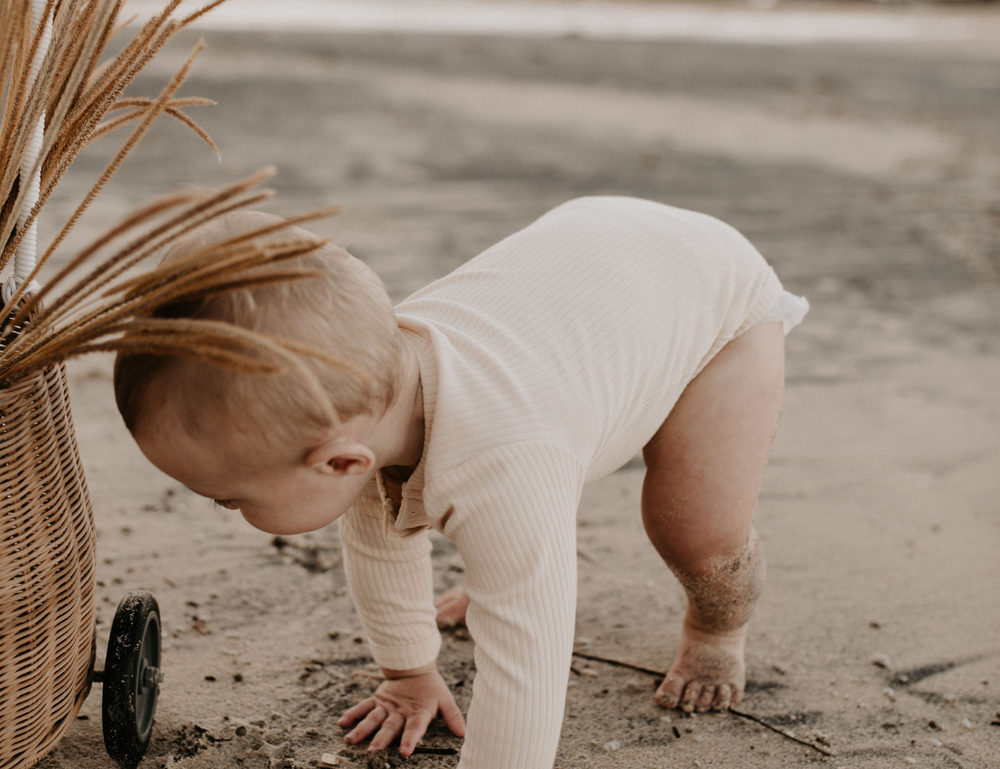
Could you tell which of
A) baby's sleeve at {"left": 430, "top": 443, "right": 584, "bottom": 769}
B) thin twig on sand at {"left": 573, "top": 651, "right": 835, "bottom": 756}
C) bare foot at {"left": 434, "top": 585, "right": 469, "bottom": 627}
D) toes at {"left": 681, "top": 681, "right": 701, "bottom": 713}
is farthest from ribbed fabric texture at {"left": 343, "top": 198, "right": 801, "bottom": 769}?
toes at {"left": 681, "top": 681, "right": 701, "bottom": 713}

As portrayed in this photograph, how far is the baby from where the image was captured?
1270 mm

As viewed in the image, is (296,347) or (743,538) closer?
(296,347)

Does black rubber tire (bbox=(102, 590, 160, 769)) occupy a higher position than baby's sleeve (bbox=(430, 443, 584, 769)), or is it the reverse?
baby's sleeve (bbox=(430, 443, 584, 769))

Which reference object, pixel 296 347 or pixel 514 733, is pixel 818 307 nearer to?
pixel 514 733

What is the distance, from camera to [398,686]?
188 cm

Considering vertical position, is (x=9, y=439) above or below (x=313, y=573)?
above

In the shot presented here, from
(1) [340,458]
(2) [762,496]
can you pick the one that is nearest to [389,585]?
(1) [340,458]

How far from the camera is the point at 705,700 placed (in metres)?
1.93

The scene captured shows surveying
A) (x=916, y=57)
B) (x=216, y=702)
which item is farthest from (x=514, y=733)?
(x=916, y=57)

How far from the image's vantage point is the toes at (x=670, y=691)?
6.38ft

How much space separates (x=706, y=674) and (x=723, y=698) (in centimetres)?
5

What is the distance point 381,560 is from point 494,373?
501 mm

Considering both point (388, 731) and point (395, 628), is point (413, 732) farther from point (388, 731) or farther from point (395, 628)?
point (395, 628)

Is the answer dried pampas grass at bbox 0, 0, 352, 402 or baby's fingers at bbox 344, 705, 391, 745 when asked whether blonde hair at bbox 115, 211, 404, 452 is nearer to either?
dried pampas grass at bbox 0, 0, 352, 402
